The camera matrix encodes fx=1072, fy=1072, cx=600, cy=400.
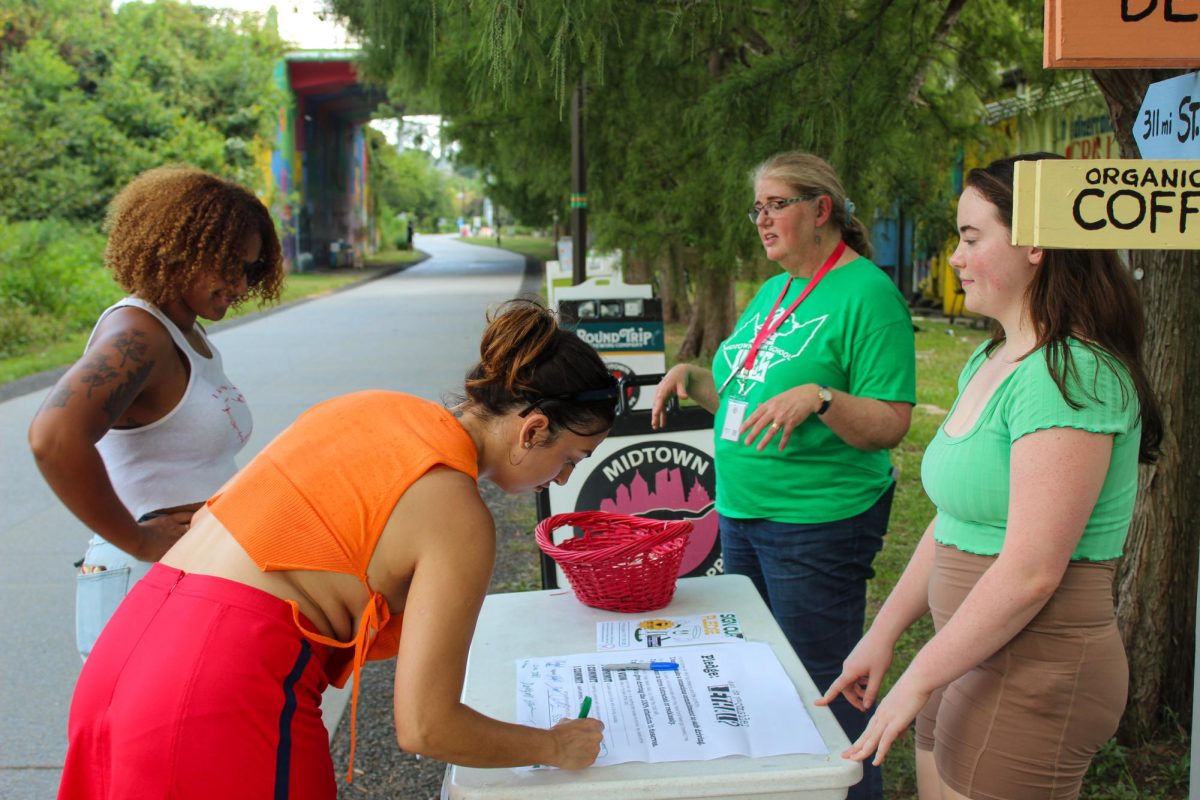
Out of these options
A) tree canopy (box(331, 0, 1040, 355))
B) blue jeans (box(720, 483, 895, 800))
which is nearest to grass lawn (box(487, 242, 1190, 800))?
blue jeans (box(720, 483, 895, 800))

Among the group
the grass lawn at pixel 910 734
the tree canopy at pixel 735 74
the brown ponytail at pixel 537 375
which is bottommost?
the grass lawn at pixel 910 734

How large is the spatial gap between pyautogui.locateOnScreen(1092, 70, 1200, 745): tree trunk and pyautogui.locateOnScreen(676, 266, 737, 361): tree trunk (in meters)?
7.85

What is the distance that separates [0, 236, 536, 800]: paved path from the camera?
12.8ft

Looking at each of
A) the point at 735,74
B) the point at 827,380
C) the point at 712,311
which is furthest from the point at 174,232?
the point at 712,311

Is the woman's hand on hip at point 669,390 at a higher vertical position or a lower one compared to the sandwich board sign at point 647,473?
higher

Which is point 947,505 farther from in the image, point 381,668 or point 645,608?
point 381,668

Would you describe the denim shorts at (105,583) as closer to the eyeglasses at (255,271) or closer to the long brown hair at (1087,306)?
the eyeglasses at (255,271)

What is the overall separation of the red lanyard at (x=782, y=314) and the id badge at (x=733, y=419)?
0.33 ft

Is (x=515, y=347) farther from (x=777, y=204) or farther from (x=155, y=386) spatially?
(x=777, y=204)

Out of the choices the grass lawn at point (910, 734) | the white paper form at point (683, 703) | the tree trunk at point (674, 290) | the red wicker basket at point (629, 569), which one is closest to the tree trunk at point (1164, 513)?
the grass lawn at point (910, 734)

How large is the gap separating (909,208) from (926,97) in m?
0.95

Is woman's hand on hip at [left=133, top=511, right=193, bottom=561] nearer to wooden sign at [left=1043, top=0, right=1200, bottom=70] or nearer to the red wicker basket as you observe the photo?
the red wicker basket

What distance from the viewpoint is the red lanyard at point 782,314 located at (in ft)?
9.21

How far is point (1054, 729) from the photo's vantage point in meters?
1.81
